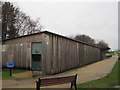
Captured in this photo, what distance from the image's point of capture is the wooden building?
12.4m

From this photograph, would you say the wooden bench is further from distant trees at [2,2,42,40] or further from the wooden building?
distant trees at [2,2,42,40]

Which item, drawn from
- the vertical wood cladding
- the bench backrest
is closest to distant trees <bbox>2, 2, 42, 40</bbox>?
the vertical wood cladding

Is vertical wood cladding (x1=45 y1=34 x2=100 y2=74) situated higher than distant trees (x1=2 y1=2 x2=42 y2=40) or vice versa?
distant trees (x1=2 y1=2 x2=42 y2=40)

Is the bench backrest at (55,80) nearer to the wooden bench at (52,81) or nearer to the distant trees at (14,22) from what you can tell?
the wooden bench at (52,81)

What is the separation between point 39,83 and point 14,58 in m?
10.2

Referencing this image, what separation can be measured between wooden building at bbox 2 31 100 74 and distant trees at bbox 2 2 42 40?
10.9 m

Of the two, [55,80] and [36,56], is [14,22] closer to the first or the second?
[36,56]

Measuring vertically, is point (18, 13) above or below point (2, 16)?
above

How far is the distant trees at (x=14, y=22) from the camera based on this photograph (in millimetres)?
25816

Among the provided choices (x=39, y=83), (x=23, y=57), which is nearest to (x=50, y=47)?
(x=23, y=57)

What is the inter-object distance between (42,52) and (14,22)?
19.3 metres

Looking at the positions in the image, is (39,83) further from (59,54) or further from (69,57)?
(69,57)

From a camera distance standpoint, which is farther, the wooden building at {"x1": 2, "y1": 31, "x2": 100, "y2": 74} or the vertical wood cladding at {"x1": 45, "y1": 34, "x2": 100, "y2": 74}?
the vertical wood cladding at {"x1": 45, "y1": 34, "x2": 100, "y2": 74}

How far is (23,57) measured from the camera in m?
14.5
